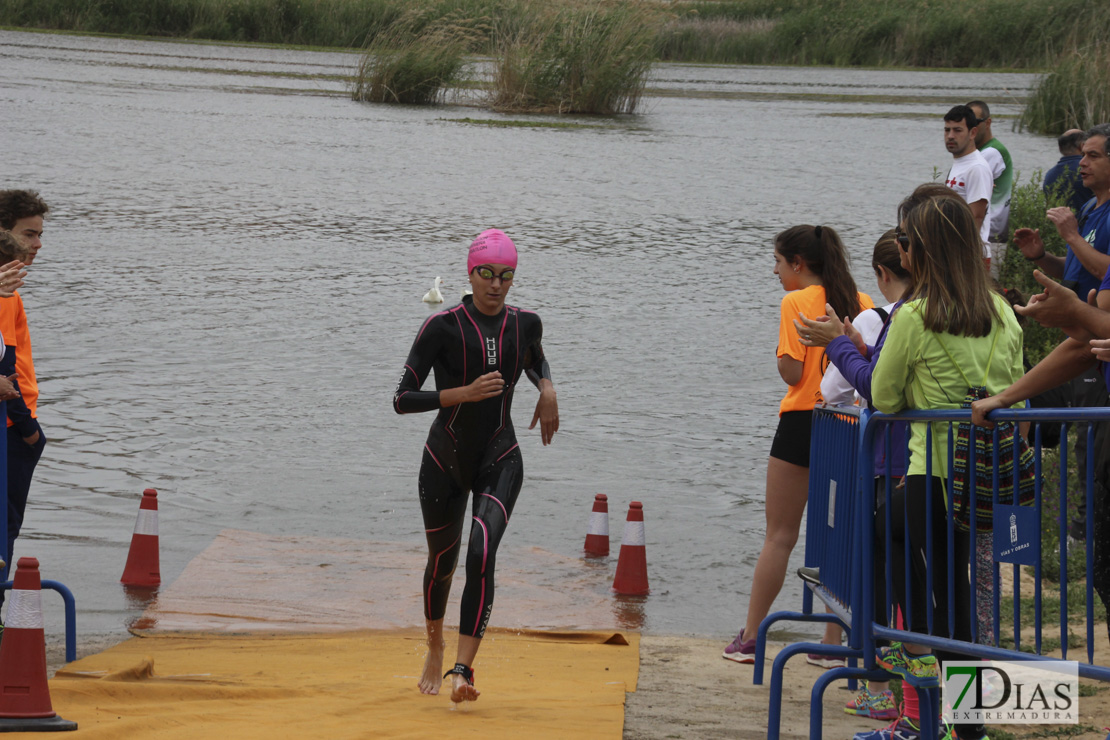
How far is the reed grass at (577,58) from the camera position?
34281mm

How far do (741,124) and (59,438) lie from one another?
2719 cm

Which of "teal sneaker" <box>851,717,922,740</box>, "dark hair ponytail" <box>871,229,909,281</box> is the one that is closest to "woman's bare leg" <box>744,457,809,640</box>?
"dark hair ponytail" <box>871,229,909,281</box>

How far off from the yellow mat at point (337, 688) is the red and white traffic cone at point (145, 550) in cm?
87

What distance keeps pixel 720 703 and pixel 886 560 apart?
1263 mm

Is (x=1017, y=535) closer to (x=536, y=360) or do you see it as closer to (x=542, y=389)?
(x=542, y=389)

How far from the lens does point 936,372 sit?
474cm

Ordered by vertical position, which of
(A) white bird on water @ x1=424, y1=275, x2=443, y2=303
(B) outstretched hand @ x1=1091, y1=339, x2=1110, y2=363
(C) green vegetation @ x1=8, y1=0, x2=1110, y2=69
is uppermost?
(C) green vegetation @ x1=8, y1=0, x2=1110, y2=69

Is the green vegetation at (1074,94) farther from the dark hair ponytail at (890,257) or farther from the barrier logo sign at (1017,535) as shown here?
the barrier logo sign at (1017,535)

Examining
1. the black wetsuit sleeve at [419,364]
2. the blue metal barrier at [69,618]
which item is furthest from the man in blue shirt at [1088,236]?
the blue metal barrier at [69,618]

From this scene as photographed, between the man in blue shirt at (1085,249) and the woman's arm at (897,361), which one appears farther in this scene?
the man in blue shirt at (1085,249)

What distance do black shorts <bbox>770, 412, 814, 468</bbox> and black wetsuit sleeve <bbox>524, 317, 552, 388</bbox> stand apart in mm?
1068

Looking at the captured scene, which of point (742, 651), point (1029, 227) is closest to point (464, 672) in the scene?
point (742, 651)

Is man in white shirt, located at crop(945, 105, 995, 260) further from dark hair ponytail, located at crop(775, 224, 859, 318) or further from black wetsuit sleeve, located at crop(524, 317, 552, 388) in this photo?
black wetsuit sleeve, located at crop(524, 317, 552, 388)

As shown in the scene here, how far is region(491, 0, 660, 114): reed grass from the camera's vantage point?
112 ft
